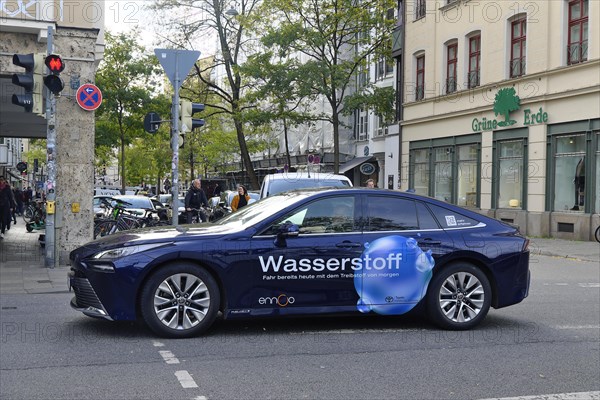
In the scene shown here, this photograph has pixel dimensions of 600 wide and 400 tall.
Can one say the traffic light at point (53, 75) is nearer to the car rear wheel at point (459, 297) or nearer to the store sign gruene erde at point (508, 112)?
the car rear wheel at point (459, 297)

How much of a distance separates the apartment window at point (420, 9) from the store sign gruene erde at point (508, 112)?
734 cm

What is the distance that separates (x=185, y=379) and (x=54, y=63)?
851 cm

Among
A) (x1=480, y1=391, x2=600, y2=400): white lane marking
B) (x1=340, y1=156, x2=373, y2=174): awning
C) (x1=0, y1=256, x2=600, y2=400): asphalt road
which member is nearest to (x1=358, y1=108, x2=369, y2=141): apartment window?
(x1=340, y1=156, x2=373, y2=174): awning

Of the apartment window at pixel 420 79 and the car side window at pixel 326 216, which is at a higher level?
the apartment window at pixel 420 79

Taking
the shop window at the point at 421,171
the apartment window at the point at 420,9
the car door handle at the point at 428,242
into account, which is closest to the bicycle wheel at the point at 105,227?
the car door handle at the point at 428,242

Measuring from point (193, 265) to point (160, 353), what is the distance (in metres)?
0.92

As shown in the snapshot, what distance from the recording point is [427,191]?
33031mm

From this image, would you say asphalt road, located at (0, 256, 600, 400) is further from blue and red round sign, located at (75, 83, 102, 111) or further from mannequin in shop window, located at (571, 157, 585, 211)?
mannequin in shop window, located at (571, 157, 585, 211)

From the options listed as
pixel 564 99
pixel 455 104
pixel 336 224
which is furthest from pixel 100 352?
pixel 455 104

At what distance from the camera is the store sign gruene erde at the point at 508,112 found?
24.8 m

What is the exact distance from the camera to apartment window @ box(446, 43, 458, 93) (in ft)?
100

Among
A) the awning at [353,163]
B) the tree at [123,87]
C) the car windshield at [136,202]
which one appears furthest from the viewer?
the awning at [353,163]

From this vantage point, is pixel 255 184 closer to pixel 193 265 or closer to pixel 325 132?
pixel 325 132

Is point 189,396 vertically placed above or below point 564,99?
below
